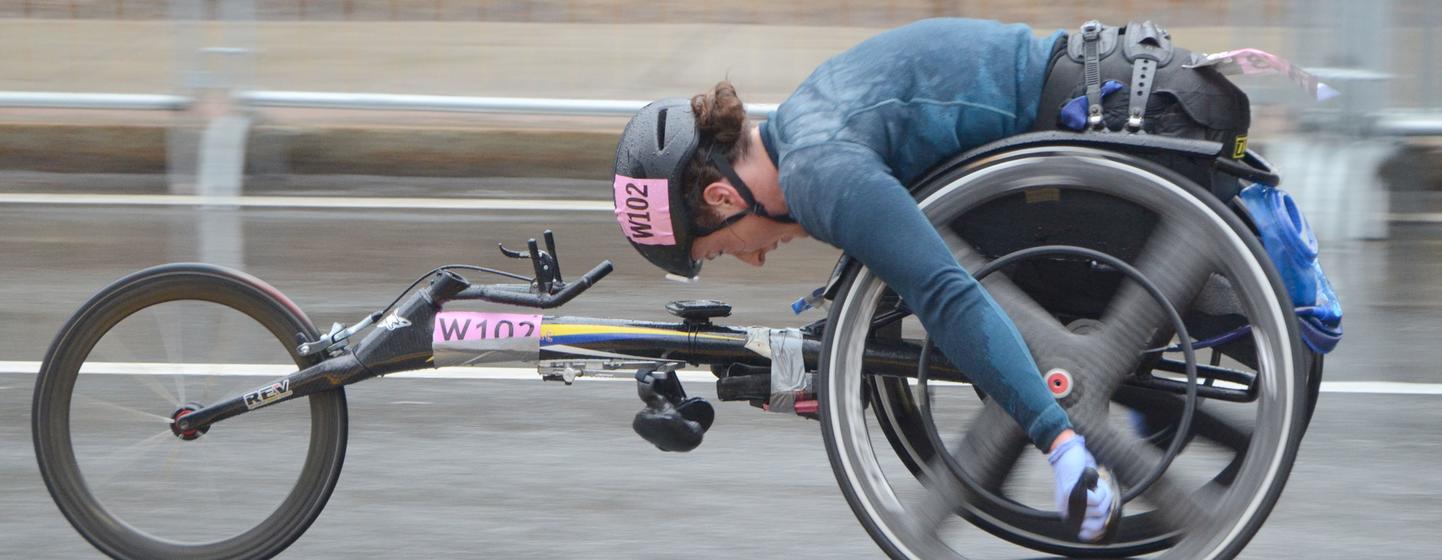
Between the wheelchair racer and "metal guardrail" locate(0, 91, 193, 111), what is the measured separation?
4843 mm

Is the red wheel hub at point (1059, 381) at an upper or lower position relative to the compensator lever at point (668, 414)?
upper

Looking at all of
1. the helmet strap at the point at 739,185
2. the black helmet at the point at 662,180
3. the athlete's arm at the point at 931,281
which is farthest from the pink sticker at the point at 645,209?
the athlete's arm at the point at 931,281

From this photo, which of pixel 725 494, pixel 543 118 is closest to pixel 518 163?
pixel 543 118

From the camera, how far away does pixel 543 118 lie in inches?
315

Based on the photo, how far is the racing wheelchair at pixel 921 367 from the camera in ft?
10.2

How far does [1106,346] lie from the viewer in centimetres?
316

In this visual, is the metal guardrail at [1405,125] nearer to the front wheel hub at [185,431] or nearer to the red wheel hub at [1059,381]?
the red wheel hub at [1059,381]

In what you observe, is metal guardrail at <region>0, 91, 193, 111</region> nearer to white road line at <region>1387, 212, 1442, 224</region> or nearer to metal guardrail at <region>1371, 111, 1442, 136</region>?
metal guardrail at <region>1371, 111, 1442, 136</region>

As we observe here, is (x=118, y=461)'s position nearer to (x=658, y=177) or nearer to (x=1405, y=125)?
(x=658, y=177)

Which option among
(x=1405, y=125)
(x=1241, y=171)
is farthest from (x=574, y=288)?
(x=1405, y=125)

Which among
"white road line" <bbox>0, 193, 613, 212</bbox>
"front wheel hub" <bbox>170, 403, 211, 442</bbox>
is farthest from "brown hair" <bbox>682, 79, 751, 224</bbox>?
"white road line" <bbox>0, 193, 613, 212</bbox>

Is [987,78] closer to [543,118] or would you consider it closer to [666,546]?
[666,546]

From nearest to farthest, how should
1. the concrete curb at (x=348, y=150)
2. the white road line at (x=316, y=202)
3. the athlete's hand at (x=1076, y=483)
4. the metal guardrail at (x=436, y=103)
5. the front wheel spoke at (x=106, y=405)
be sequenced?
the athlete's hand at (x=1076, y=483) < the front wheel spoke at (x=106, y=405) < the white road line at (x=316, y=202) < the metal guardrail at (x=436, y=103) < the concrete curb at (x=348, y=150)

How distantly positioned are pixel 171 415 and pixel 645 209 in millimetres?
1159
